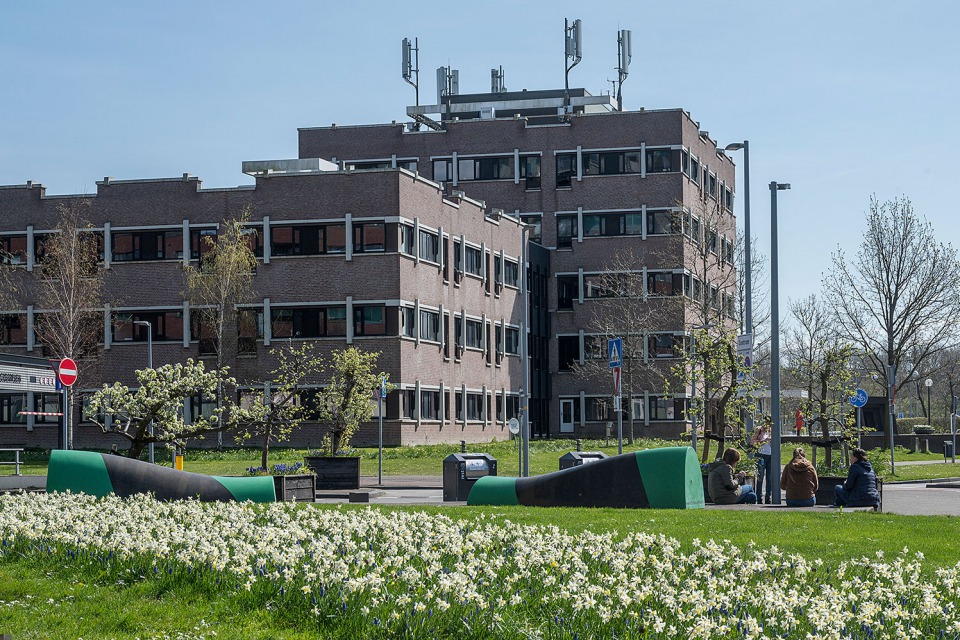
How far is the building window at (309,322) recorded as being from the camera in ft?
192

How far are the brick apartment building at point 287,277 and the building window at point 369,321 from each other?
43 millimetres

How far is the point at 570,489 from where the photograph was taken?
20734 mm

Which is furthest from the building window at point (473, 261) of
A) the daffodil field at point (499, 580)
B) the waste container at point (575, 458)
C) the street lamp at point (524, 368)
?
the daffodil field at point (499, 580)

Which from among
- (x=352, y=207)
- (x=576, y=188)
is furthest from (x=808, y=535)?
(x=576, y=188)

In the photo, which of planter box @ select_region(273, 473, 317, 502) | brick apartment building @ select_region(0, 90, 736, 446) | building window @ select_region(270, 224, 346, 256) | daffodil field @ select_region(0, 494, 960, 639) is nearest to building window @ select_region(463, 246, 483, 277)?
brick apartment building @ select_region(0, 90, 736, 446)

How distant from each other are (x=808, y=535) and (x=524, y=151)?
64663 millimetres

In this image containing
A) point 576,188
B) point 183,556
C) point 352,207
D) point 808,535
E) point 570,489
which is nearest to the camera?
point 183,556

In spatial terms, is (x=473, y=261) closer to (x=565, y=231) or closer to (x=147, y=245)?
(x=565, y=231)

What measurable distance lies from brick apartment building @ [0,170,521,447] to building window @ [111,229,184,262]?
0.06 metres

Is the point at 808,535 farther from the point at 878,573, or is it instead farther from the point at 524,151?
the point at 524,151

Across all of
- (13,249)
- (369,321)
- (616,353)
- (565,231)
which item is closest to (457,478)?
(616,353)

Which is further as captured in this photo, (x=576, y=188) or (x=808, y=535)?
(x=576, y=188)

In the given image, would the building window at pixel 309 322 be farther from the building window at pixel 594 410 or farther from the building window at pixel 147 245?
the building window at pixel 594 410

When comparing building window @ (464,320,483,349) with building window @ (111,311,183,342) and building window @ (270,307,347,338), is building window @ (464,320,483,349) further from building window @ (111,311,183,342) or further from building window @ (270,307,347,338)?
building window @ (111,311,183,342)
